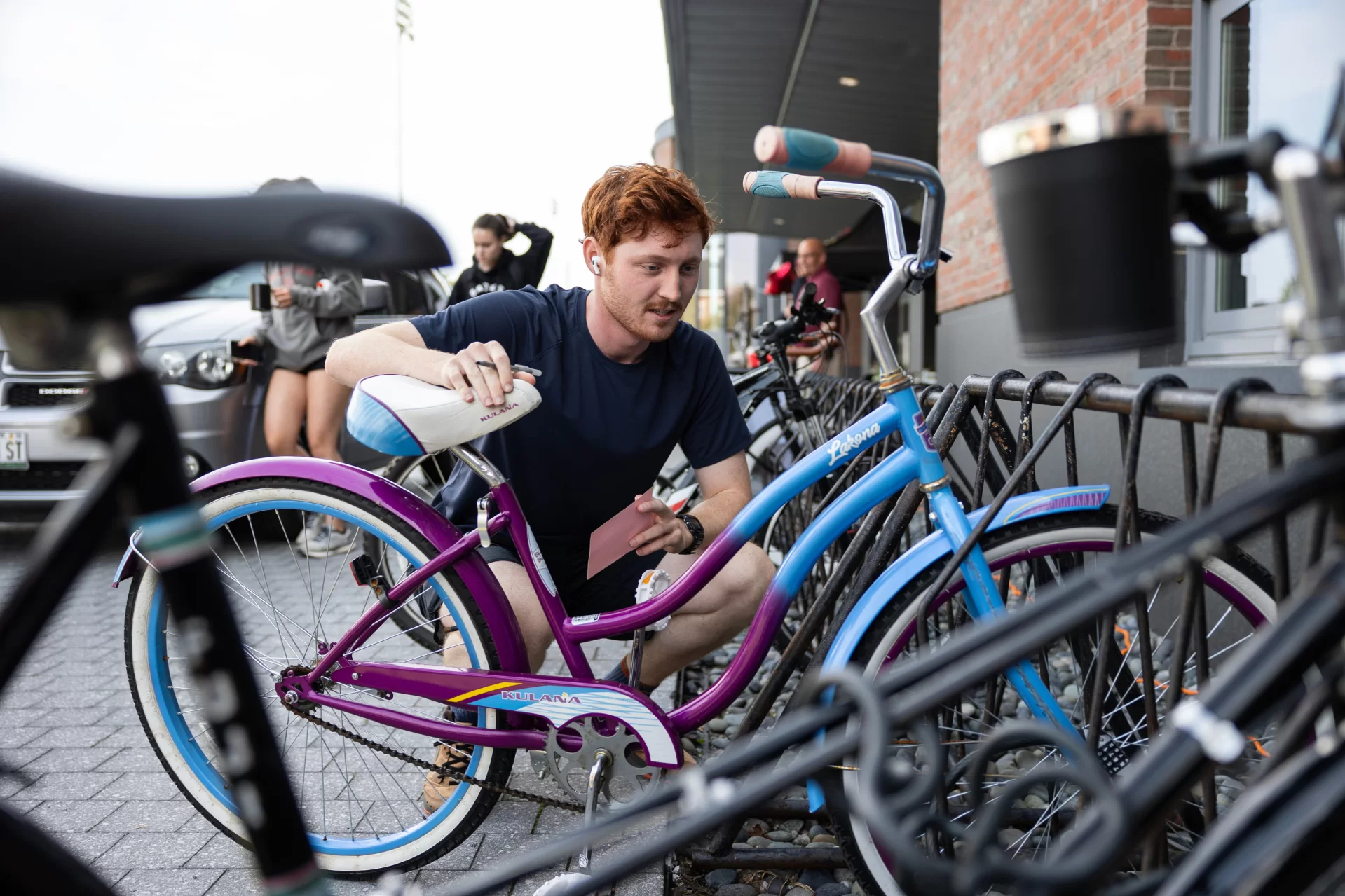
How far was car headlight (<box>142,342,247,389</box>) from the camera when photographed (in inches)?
217

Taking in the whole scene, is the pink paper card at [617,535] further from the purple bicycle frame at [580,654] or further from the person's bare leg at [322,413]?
the person's bare leg at [322,413]

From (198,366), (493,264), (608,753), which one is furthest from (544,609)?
(493,264)

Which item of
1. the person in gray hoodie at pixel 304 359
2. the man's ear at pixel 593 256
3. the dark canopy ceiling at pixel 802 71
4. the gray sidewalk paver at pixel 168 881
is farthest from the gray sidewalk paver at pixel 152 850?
the dark canopy ceiling at pixel 802 71

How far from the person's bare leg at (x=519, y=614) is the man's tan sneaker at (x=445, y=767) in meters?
0.19

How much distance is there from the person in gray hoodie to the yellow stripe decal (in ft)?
11.6

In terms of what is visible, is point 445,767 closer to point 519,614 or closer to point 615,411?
point 519,614

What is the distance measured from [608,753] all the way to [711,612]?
18.4 inches

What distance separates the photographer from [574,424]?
2617 mm

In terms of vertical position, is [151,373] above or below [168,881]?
above

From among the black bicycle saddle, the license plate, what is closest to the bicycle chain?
the black bicycle saddle

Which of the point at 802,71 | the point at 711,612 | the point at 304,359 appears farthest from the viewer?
the point at 802,71

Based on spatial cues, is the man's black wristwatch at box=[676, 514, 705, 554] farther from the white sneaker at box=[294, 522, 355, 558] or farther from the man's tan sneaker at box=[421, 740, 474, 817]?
the white sneaker at box=[294, 522, 355, 558]

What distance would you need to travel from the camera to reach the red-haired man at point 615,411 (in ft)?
7.97

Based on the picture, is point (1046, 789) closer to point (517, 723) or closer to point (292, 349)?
point (517, 723)
